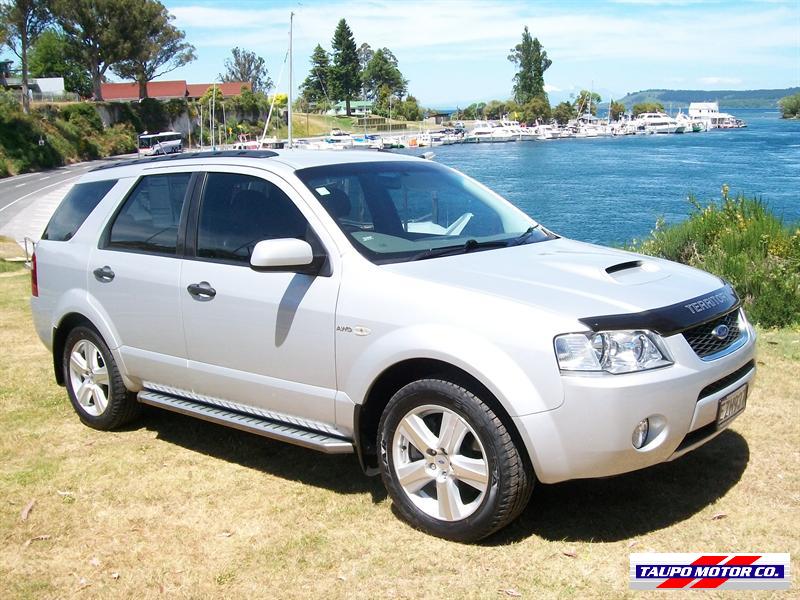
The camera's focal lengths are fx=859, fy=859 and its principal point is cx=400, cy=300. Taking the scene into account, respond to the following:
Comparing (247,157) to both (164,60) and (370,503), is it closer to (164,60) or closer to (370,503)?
(370,503)

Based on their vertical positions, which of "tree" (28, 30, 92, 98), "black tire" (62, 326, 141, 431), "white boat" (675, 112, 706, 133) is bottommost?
"black tire" (62, 326, 141, 431)

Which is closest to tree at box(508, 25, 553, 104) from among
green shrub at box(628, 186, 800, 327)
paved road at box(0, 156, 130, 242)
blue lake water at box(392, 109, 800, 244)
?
blue lake water at box(392, 109, 800, 244)

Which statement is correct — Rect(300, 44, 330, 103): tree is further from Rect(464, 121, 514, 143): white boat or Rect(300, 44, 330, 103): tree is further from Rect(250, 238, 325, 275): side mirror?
Rect(250, 238, 325, 275): side mirror

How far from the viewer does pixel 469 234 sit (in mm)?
4938

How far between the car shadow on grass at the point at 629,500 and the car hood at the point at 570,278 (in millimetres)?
1122

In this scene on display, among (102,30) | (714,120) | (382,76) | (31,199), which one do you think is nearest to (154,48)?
(102,30)

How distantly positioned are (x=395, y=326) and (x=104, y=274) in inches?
94.9

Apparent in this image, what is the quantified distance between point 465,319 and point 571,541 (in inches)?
47.2

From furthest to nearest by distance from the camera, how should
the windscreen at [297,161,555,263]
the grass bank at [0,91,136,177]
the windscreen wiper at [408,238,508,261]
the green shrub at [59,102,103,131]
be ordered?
the green shrub at [59,102,103,131] < the grass bank at [0,91,136,177] < the windscreen at [297,161,555,263] < the windscreen wiper at [408,238,508,261]

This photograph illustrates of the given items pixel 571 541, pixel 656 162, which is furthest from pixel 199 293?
pixel 656 162

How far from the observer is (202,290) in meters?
4.93

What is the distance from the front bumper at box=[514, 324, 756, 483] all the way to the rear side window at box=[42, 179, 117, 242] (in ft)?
11.9

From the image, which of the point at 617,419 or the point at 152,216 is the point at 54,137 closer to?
the point at 152,216

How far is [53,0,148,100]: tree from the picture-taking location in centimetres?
8094
